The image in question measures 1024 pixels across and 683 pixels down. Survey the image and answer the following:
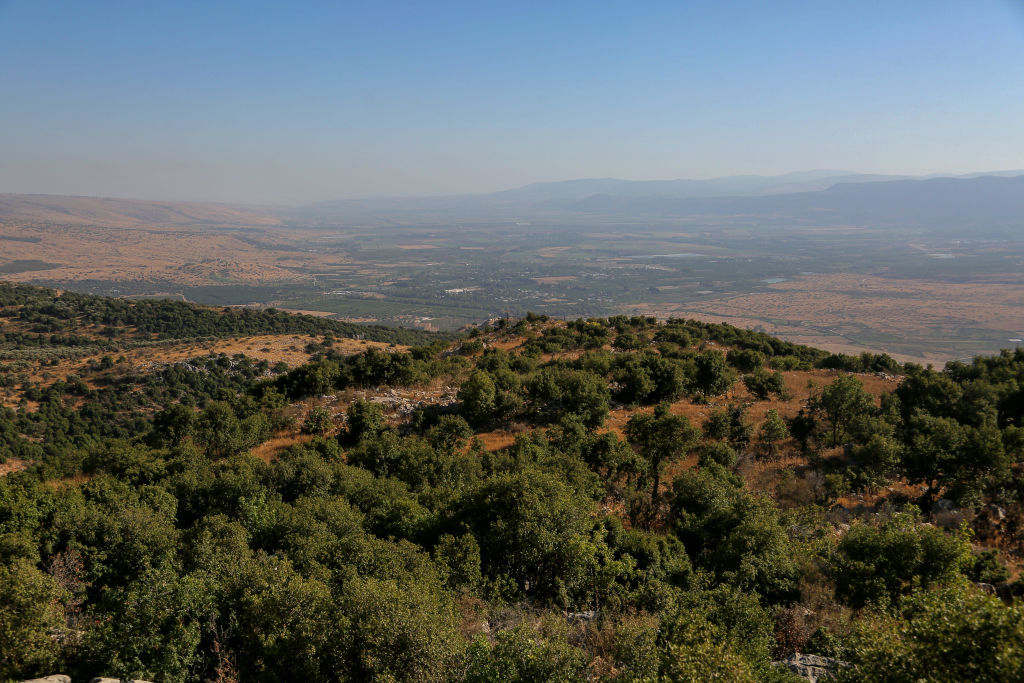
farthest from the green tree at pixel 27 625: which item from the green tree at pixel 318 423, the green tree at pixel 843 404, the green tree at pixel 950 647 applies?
the green tree at pixel 843 404

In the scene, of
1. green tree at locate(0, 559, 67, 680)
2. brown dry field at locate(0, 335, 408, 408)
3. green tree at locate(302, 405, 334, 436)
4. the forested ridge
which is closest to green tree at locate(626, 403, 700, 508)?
the forested ridge

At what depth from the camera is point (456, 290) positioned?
176500 millimetres

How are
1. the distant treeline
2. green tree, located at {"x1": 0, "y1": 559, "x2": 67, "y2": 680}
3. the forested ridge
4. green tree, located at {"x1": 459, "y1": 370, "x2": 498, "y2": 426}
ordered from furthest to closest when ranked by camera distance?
the distant treeline < green tree, located at {"x1": 459, "y1": 370, "x2": 498, "y2": 426} < green tree, located at {"x1": 0, "y1": 559, "x2": 67, "y2": 680} < the forested ridge

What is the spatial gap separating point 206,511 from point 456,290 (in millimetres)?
160317

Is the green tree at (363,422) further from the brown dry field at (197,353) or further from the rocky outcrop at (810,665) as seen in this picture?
the brown dry field at (197,353)

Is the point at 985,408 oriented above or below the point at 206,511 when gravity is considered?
above

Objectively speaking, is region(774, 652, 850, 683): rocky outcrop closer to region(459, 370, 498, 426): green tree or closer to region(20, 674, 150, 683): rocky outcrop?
region(20, 674, 150, 683): rocky outcrop

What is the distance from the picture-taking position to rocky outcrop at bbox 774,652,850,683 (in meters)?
9.98

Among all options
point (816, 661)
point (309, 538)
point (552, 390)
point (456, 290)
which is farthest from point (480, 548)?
point (456, 290)

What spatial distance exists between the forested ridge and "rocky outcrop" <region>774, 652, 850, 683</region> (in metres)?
0.39

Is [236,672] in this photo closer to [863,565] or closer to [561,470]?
[561,470]

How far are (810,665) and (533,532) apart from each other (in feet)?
22.4

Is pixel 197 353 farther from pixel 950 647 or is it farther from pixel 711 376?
pixel 950 647

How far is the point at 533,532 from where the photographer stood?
14.4 meters
